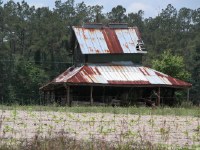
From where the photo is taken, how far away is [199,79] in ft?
240

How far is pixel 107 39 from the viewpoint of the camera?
4041 centimetres

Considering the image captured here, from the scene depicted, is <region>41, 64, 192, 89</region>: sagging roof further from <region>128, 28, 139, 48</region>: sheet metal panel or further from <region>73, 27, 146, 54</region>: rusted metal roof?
<region>128, 28, 139, 48</region>: sheet metal panel

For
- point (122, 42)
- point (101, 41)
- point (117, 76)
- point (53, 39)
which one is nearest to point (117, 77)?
point (117, 76)

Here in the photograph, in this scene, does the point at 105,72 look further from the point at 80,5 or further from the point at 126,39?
the point at 80,5

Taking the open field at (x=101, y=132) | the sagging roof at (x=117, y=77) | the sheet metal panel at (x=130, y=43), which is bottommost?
the open field at (x=101, y=132)

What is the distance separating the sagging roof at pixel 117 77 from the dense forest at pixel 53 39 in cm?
2215

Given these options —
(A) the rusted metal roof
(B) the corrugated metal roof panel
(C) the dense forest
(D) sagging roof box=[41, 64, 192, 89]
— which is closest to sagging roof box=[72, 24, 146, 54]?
(A) the rusted metal roof

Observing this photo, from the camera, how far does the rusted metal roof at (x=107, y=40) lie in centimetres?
3950

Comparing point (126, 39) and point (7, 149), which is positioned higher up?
point (126, 39)

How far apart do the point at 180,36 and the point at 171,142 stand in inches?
3808

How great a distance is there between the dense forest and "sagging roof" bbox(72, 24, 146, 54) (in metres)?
19.2

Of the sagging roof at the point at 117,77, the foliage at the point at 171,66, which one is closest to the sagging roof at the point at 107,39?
the sagging roof at the point at 117,77

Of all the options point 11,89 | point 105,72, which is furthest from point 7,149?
point 11,89

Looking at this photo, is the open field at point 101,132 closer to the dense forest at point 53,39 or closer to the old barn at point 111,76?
the old barn at point 111,76
